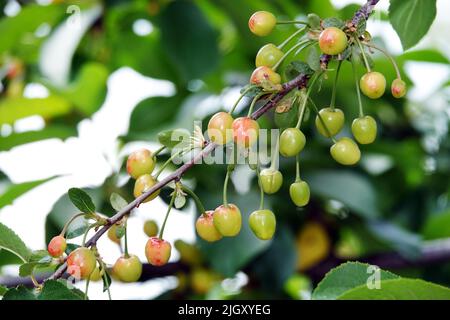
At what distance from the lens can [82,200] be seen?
80 cm

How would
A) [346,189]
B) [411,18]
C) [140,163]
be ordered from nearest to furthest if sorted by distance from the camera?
[140,163] < [411,18] < [346,189]

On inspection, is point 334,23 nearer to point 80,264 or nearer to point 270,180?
point 270,180

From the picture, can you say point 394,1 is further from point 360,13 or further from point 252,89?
point 252,89

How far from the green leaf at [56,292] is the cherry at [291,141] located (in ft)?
0.91

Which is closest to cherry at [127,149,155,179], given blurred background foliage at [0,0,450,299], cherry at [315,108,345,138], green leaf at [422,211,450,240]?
cherry at [315,108,345,138]

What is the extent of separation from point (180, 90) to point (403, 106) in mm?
707

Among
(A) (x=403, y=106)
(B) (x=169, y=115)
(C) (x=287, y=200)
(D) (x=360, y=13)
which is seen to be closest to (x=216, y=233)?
(D) (x=360, y=13)

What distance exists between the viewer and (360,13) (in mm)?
814

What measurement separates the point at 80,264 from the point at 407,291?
12.4 inches

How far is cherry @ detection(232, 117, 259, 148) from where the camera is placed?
0.75 metres

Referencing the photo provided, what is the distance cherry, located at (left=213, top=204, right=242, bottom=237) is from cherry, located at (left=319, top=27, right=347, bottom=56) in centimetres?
21

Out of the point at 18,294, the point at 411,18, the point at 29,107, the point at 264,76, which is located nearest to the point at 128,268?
the point at 18,294

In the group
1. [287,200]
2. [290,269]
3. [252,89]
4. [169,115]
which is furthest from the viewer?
[169,115]

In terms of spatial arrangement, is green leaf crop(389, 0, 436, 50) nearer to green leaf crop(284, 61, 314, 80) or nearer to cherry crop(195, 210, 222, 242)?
green leaf crop(284, 61, 314, 80)
